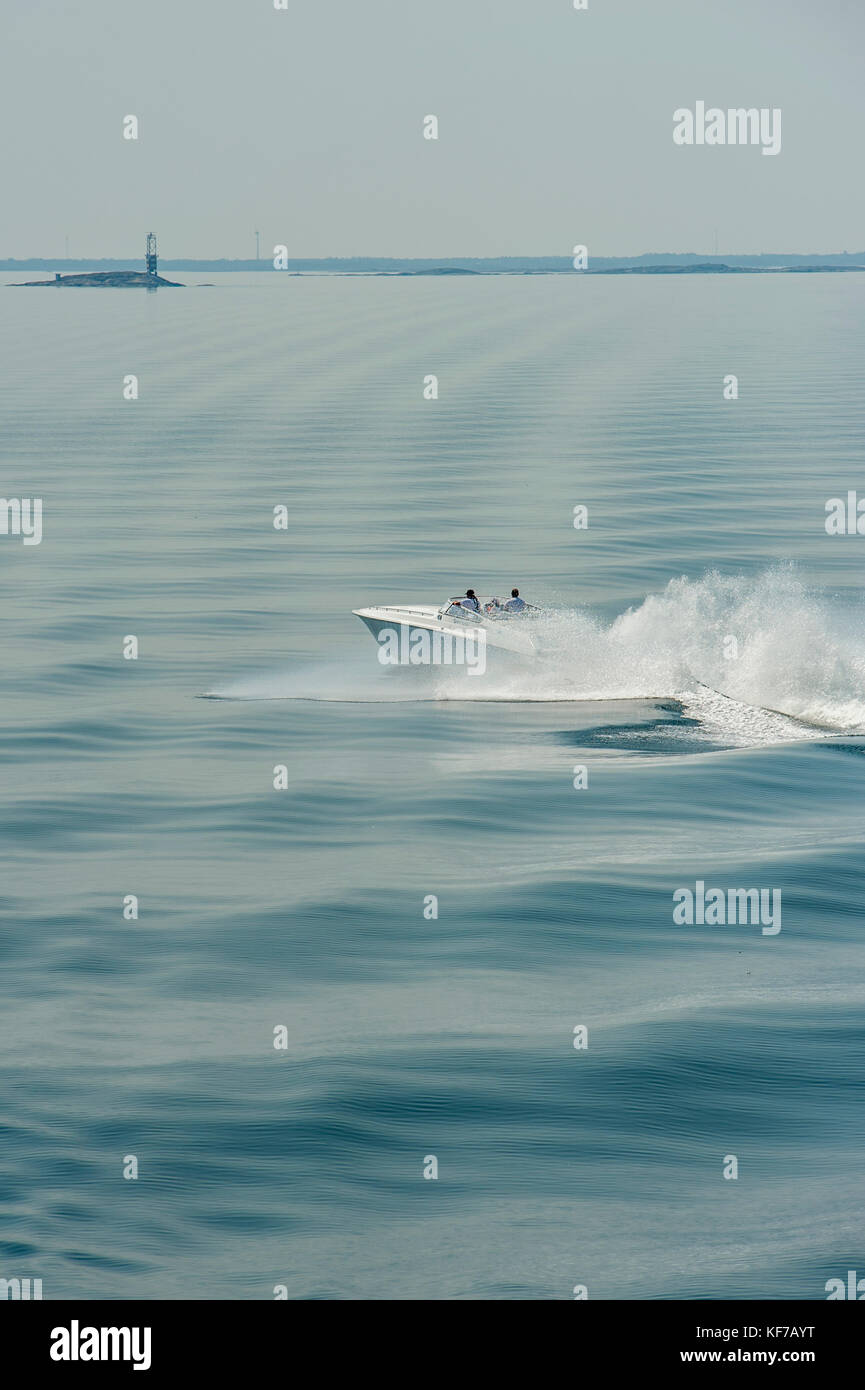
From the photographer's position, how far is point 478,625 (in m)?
36.9

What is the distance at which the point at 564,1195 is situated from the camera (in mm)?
15773

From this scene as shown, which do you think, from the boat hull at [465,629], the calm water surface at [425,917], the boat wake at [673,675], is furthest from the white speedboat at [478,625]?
the calm water surface at [425,917]

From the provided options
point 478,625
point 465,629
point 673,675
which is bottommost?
point 673,675

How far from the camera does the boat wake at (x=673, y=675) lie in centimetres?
3459

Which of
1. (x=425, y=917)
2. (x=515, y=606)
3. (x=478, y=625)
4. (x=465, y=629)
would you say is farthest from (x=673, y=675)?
(x=425, y=917)

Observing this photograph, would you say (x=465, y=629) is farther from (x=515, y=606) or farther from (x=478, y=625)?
(x=515, y=606)

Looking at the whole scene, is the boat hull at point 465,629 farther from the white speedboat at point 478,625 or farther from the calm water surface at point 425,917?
the calm water surface at point 425,917

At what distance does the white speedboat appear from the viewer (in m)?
36.7

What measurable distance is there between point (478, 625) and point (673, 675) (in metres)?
4.71

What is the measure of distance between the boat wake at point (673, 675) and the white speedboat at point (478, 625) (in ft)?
1.18

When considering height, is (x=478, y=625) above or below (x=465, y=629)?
above

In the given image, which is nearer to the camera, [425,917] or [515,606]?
[425,917]

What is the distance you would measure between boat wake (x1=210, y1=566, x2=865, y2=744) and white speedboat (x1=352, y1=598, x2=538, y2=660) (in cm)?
36
